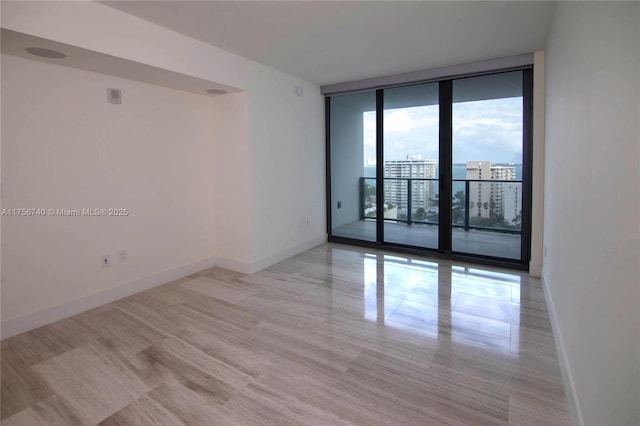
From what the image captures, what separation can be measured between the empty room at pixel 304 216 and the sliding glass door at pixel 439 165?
0.04 metres

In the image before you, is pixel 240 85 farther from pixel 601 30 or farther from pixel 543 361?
pixel 543 361

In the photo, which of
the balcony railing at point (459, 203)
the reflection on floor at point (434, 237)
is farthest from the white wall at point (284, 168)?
the balcony railing at point (459, 203)

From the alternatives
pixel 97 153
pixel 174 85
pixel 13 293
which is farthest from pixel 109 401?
pixel 174 85

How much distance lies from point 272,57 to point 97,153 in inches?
79.3

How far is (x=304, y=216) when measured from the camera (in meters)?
4.98

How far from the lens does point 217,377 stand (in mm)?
2102

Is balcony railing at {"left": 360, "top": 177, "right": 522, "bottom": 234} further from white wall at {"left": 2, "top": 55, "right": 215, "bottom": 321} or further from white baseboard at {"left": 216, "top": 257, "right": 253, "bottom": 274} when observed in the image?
white wall at {"left": 2, "top": 55, "right": 215, "bottom": 321}

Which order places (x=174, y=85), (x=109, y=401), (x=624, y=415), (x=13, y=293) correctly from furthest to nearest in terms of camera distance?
(x=174, y=85) → (x=13, y=293) → (x=109, y=401) → (x=624, y=415)

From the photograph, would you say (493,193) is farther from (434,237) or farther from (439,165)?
(439,165)

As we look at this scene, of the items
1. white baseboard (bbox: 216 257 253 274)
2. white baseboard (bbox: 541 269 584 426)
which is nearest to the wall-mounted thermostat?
white baseboard (bbox: 216 257 253 274)

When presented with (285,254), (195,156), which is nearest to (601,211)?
(285,254)

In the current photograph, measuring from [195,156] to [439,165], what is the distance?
121 inches

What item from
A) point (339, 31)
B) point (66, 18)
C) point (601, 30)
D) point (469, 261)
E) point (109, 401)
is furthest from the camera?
point (469, 261)

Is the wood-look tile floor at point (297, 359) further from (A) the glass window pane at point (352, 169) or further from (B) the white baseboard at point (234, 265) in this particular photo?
(A) the glass window pane at point (352, 169)
